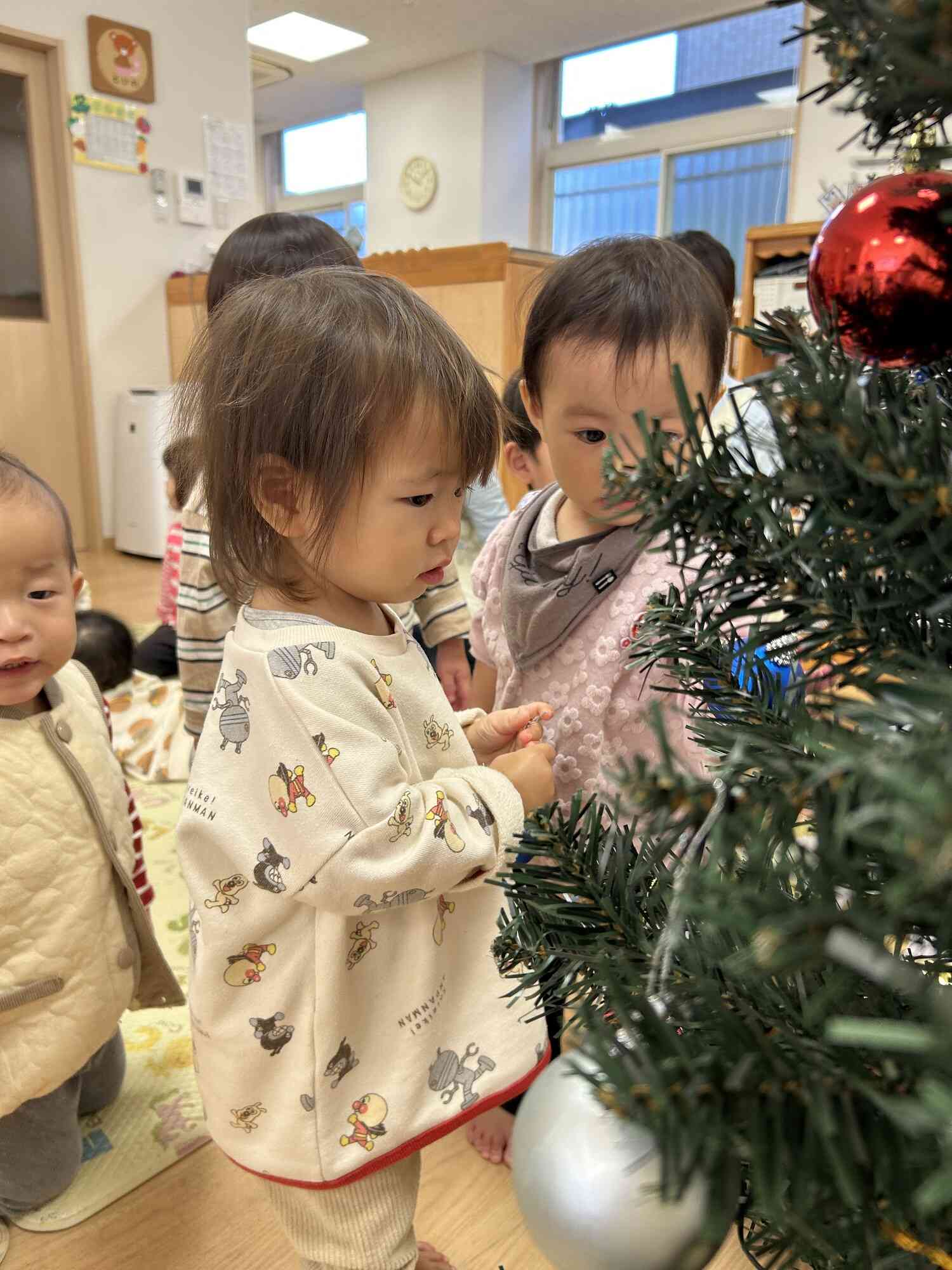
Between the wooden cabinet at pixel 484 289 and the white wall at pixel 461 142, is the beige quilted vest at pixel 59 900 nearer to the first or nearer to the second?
the wooden cabinet at pixel 484 289

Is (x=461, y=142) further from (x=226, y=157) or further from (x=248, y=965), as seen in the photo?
(x=248, y=965)

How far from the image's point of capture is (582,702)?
2.62ft

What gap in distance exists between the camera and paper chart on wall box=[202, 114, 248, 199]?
12.2 ft

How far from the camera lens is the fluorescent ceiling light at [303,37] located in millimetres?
4961

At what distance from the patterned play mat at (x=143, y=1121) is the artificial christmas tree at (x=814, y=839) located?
0.80 metres

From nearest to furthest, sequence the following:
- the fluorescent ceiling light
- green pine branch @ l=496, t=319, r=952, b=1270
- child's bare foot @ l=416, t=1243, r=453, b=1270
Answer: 1. green pine branch @ l=496, t=319, r=952, b=1270
2. child's bare foot @ l=416, t=1243, r=453, b=1270
3. the fluorescent ceiling light

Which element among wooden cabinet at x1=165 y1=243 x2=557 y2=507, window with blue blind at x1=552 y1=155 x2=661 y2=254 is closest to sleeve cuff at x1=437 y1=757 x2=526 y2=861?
wooden cabinet at x1=165 y1=243 x2=557 y2=507

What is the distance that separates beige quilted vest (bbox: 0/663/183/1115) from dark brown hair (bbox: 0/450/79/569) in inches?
6.1

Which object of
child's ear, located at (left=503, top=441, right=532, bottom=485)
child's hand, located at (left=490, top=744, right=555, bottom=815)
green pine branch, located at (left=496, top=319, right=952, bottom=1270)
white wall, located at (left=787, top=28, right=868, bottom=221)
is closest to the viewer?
green pine branch, located at (left=496, top=319, right=952, bottom=1270)

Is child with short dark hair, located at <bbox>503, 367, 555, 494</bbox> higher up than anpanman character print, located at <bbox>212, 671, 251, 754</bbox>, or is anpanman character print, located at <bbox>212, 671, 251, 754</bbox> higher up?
child with short dark hair, located at <bbox>503, 367, 555, 494</bbox>

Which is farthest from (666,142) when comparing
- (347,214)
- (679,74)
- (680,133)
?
(347,214)

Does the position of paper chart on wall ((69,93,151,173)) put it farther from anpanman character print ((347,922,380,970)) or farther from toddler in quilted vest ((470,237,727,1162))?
anpanman character print ((347,922,380,970))

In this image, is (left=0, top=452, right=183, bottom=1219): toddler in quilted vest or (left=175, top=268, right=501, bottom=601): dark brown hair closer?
(left=175, top=268, right=501, bottom=601): dark brown hair

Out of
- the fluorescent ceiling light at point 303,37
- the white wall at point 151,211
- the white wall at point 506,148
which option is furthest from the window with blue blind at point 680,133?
the white wall at point 151,211
